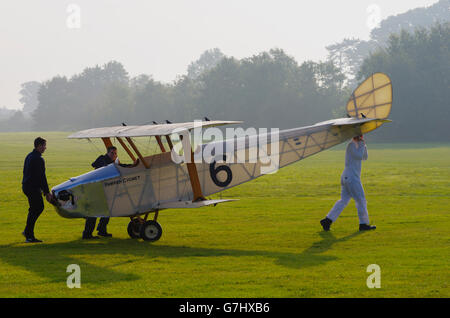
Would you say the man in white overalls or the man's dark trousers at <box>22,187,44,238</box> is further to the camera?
the man in white overalls

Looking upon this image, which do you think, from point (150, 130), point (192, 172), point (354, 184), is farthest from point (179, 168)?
point (354, 184)

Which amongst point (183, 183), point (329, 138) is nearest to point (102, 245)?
point (183, 183)

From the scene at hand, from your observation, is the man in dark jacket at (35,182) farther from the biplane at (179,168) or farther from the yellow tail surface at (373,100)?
the yellow tail surface at (373,100)

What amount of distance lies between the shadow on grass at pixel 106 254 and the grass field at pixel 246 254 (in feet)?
0.06

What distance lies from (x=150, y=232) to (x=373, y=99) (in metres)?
6.63

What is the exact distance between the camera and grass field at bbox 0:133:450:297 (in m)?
9.52

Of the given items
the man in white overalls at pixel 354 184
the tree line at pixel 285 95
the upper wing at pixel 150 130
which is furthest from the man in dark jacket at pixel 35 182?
the tree line at pixel 285 95

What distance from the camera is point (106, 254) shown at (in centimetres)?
1265

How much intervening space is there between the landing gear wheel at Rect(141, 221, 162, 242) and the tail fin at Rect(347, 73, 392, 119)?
5.93 meters

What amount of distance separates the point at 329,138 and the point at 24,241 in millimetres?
7723

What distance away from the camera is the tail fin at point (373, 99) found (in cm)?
1616

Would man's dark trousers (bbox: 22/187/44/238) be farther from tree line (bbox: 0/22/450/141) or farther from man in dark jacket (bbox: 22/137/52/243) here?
tree line (bbox: 0/22/450/141)

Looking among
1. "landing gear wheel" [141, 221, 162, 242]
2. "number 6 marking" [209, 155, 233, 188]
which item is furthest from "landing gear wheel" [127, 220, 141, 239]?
"number 6 marking" [209, 155, 233, 188]

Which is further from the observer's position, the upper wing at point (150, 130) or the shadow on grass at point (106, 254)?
the upper wing at point (150, 130)
